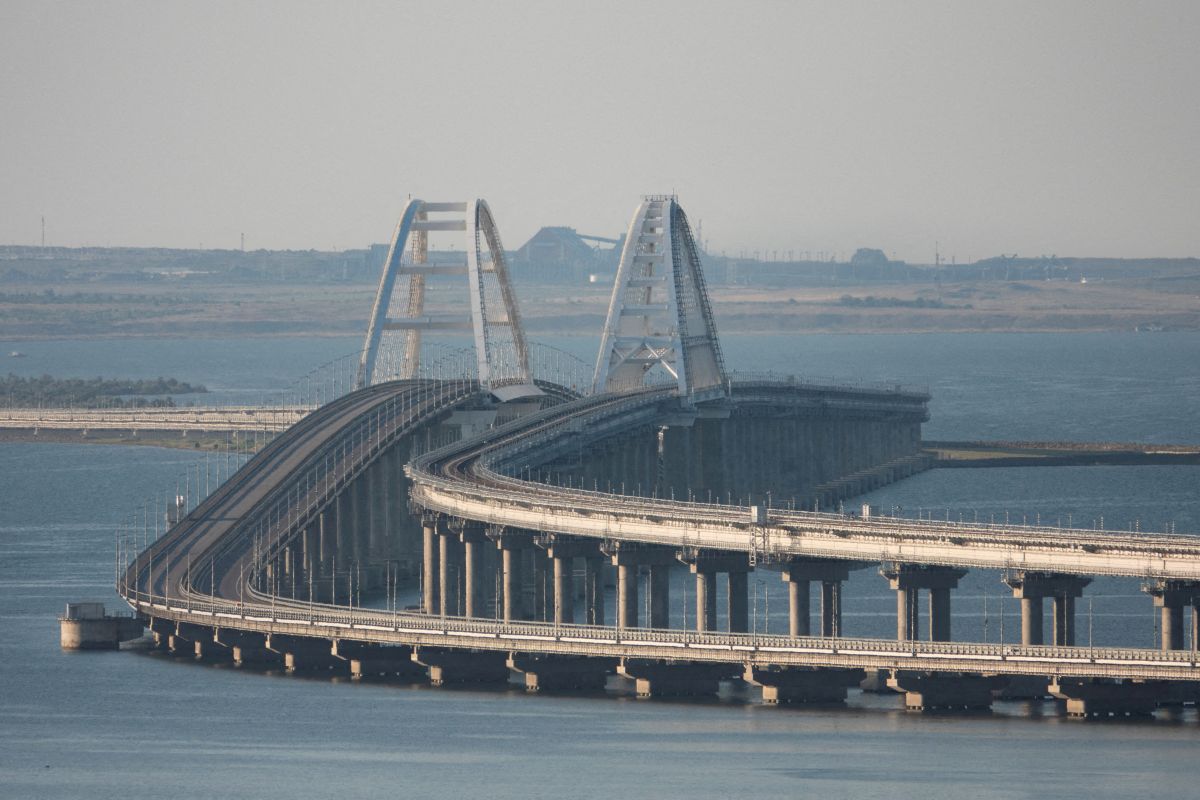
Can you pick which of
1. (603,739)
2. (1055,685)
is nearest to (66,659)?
(603,739)

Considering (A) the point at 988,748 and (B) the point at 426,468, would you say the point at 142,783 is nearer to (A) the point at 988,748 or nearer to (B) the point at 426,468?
(A) the point at 988,748

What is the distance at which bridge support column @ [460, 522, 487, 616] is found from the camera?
14800 centimetres

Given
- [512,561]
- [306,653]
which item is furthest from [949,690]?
[306,653]

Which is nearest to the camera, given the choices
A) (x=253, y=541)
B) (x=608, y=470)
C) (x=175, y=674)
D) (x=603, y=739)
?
(x=603, y=739)

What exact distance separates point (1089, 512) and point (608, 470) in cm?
3115

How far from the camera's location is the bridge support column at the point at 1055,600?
12256 cm

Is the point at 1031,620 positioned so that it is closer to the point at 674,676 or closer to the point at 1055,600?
the point at 1055,600

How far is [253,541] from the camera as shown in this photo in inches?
6324

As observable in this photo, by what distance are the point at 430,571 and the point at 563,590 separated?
45.2ft

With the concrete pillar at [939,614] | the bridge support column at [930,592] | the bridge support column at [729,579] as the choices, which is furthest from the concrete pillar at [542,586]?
the concrete pillar at [939,614]

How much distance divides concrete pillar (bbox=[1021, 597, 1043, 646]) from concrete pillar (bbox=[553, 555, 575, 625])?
24576 millimetres

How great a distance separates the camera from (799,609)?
129750 millimetres

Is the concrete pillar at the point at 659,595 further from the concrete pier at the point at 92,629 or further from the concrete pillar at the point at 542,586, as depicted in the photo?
the concrete pier at the point at 92,629

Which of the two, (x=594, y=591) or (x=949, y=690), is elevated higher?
(x=594, y=591)
